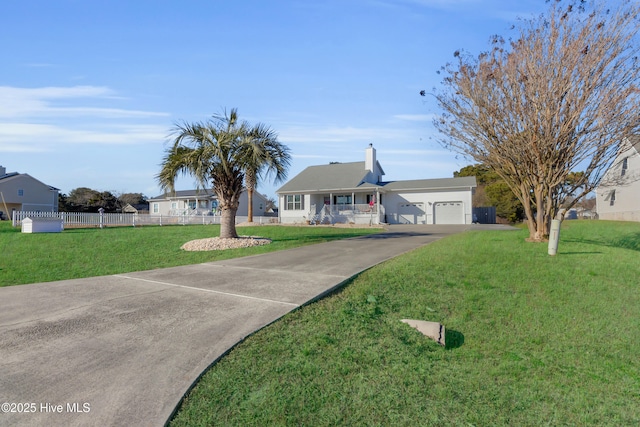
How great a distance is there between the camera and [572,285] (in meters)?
7.42

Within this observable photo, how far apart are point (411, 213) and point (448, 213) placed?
2936 mm

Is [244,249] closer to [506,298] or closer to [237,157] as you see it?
[237,157]

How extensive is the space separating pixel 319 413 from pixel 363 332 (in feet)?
5.77

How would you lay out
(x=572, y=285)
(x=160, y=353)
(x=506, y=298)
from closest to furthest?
1. (x=160, y=353)
2. (x=506, y=298)
3. (x=572, y=285)

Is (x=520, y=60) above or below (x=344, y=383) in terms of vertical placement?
above

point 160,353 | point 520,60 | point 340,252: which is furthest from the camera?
point 520,60

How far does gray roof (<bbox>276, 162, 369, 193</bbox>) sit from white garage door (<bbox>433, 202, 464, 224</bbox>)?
21.9ft

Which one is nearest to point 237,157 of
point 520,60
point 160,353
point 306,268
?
point 306,268

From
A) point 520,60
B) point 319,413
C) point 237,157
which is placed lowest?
point 319,413

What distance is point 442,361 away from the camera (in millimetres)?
4387

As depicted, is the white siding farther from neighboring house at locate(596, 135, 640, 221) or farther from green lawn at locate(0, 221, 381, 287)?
green lawn at locate(0, 221, 381, 287)

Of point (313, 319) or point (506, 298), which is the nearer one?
point (313, 319)

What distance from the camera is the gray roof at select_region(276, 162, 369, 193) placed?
3256cm

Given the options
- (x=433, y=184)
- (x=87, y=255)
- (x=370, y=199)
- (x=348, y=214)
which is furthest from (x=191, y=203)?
(x=87, y=255)
